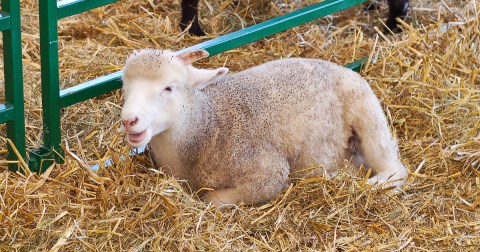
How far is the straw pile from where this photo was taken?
3770 mm

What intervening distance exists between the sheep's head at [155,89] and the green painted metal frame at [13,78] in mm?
553

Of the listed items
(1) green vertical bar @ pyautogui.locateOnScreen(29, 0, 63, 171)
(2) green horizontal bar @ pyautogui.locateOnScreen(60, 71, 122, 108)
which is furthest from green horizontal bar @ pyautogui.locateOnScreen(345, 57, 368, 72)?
(1) green vertical bar @ pyautogui.locateOnScreen(29, 0, 63, 171)

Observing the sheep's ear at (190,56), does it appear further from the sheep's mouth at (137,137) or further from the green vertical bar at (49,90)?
the green vertical bar at (49,90)

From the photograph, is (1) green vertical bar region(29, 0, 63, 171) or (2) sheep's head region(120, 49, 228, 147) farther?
(1) green vertical bar region(29, 0, 63, 171)

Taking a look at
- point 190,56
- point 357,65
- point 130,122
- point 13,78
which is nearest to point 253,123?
point 190,56

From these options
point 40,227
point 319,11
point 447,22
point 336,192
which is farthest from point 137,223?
point 447,22

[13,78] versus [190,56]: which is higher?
[190,56]

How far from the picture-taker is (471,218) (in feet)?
13.6

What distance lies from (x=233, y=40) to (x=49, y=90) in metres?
1.03

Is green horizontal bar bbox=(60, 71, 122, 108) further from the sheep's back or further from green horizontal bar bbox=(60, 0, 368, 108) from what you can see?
the sheep's back

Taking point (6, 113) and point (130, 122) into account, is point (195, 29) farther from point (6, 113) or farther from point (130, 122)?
point (130, 122)

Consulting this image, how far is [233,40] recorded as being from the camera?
4.74m

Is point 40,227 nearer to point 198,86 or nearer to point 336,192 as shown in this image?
point 198,86

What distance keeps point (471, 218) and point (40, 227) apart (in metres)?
1.85
